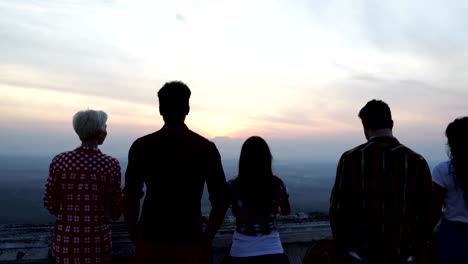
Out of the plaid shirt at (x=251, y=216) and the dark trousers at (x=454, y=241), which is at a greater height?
the plaid shirt at (x=251, y=216)

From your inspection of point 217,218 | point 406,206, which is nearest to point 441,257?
point 406,206

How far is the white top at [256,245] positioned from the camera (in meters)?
3.35

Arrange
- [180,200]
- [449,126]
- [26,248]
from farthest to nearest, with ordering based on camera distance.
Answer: [26,248] < [449,126] < [180,200]

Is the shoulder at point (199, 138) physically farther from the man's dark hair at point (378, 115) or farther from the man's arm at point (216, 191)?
the man's dark hair at point (378, 115)

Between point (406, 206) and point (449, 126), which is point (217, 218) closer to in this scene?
point (406, 206)

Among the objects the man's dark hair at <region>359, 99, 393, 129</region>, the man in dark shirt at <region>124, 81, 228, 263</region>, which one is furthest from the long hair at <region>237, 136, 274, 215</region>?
the man's dark hair at <region>359, 99, 393, 129</region>

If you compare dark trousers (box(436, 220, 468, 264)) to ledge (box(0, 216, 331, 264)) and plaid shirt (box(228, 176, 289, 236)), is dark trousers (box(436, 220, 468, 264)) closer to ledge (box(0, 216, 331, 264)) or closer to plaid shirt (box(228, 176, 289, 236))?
ledge (box(0, 216, 331, 264))

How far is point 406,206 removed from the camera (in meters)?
2.96

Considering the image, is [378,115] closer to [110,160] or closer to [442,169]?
[442,169]

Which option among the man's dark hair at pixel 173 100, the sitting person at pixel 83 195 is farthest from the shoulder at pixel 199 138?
the sitting person at pixel 83 195

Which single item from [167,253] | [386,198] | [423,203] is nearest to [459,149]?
[423,203]

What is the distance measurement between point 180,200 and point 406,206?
1612 millimetres

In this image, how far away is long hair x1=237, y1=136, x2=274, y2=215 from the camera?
3.29 metres

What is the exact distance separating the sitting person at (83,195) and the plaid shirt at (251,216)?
92 cm
